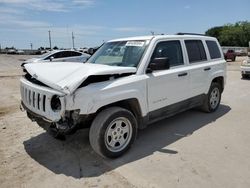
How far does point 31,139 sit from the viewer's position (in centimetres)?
550

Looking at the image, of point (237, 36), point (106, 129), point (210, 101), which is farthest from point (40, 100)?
point (237, 36)

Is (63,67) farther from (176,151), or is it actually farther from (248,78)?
(248,78)

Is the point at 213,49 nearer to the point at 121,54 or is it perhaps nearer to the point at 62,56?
the point at 121,54

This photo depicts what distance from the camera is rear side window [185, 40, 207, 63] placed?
616 cm

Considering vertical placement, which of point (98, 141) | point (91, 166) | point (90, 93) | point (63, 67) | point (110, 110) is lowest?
point (91, 166)

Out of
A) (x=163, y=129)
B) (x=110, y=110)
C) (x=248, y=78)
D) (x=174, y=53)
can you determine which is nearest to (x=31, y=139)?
(x=110, y=110)

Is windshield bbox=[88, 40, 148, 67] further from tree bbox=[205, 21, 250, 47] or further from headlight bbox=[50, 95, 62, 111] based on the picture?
tree bbox=[205, 21, 250, 47]

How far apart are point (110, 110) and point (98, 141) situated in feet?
1.62

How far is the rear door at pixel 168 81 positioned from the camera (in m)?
5.12

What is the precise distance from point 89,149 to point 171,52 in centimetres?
242

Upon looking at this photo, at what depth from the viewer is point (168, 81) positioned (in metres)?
5.41

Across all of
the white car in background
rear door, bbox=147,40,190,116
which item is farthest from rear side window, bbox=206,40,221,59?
the white car in background

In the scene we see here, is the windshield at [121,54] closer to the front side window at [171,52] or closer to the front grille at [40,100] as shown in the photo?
the front side window at [171,52]

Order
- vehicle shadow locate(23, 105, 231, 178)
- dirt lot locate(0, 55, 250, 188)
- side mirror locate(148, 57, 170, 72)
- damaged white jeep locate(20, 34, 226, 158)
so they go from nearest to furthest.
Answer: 1. dirt lot locate(0, 55, 250, 188)
2. damaged white jeep locate(20, 34, 226, 158)
3. vehicle shadow locate(23, 105, 231, 178)
4. side mirror locate(148, 57, 170, 72)
